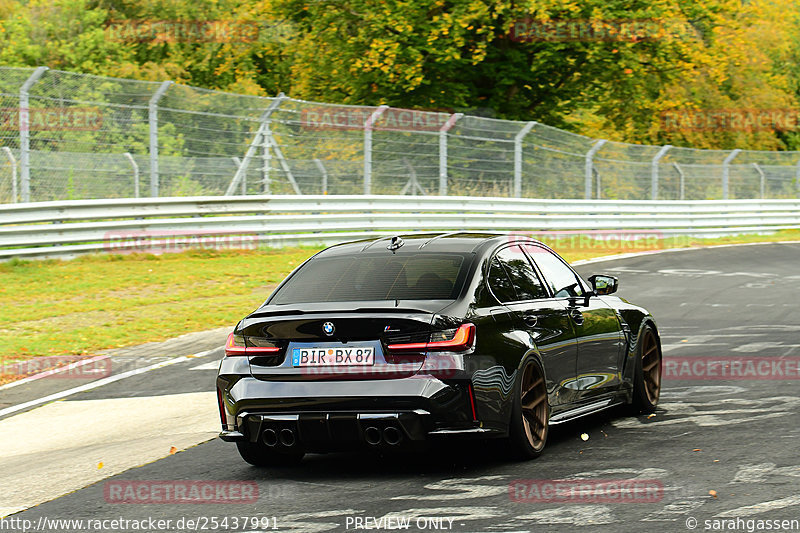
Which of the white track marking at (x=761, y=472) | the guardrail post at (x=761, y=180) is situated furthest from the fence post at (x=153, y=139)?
the guardrail post at (x=761, y=180)

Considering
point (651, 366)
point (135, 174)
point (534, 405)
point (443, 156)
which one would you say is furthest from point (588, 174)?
point (534, 405)

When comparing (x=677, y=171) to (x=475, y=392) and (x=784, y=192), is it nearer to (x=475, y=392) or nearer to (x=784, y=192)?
(x=784, y=192)

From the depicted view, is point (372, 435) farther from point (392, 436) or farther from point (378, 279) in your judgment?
point (378, 279)

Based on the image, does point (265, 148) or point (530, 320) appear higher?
point (265, 148)

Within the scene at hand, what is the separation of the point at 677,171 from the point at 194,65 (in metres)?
22.7

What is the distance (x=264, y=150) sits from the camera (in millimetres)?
22281

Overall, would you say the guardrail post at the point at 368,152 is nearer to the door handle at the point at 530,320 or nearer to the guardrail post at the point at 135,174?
the guardrail post at the point at 135,174

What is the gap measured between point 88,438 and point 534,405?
3.41m

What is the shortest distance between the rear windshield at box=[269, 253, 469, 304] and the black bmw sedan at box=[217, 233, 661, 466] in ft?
0.04

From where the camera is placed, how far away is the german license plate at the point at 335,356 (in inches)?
250

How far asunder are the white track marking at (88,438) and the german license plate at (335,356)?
1.53 meters

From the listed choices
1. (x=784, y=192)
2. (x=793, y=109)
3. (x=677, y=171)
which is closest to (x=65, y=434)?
(x=677, y=171)

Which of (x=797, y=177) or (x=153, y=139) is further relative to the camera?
(x=797, y=177)

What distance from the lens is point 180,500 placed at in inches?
245
